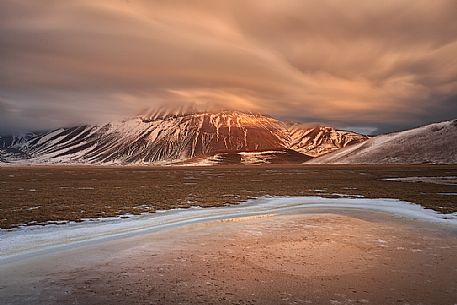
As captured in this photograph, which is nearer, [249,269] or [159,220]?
[249,269]

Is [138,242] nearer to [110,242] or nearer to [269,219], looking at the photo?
[110,242]

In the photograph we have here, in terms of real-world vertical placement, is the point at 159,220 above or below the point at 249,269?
above

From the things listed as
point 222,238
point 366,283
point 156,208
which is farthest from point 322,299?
point 156,208

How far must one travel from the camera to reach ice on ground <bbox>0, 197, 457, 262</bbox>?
17406mm

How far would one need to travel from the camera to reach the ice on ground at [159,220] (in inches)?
685

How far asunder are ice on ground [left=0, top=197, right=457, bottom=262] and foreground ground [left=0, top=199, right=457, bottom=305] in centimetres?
107

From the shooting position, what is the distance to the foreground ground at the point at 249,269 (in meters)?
10.8

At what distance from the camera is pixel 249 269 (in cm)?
1359

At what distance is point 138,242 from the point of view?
59.8 ft

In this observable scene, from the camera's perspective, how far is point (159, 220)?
24.7 m

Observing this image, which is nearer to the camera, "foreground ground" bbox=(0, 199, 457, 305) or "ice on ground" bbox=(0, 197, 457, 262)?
"foreground ground" bbox=(0, 199, 457, 305)

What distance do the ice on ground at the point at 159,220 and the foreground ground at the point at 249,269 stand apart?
1.07 m

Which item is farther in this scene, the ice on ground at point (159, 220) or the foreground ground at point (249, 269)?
the ice on ground at point (159, 220)

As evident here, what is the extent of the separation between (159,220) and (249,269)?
484 inches
